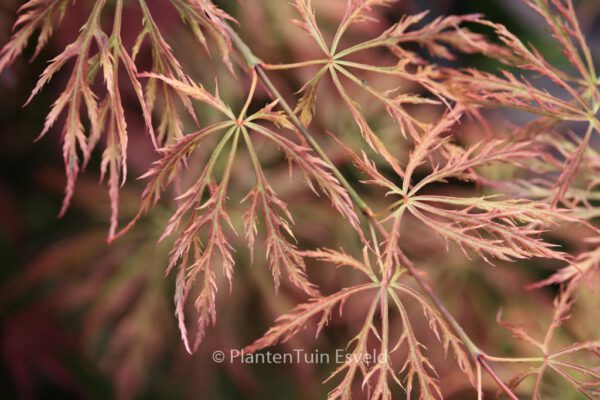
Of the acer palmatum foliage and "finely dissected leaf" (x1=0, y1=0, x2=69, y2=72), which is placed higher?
"finely dissected leaf" (x1=0, y1=0, x2=69, y2=72)

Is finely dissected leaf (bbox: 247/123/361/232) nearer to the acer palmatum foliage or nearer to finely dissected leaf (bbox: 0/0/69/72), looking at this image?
the acer palmatum foliage

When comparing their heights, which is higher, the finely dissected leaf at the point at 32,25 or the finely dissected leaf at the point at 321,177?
the finely dissected leaf at the point at 32,25

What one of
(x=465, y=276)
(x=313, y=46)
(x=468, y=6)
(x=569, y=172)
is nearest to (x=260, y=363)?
(x=465, y=276)

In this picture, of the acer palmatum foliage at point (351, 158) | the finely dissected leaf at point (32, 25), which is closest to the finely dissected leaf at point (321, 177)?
the acer palmatum foliage at point (351, 158)

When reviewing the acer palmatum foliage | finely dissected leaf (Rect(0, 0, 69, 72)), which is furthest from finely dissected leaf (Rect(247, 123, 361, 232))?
finely dissected leaf (Rect(0, 0, 69, 72))

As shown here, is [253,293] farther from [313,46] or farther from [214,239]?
[214,239]

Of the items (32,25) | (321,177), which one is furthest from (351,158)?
(32,25)

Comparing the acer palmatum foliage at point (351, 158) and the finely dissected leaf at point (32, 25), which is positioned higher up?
the finely dissected leaf at point (32, 25)

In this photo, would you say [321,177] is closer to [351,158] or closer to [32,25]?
[351,158]

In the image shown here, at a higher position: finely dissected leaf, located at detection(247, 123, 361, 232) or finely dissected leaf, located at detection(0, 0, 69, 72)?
finely dissected leaf, located at detection(0, 0, 69, 72)

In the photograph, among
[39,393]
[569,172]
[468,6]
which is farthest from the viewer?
[468,6]

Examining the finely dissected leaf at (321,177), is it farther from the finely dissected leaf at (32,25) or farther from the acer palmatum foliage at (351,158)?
the finely dissected leaf at (32,25)
